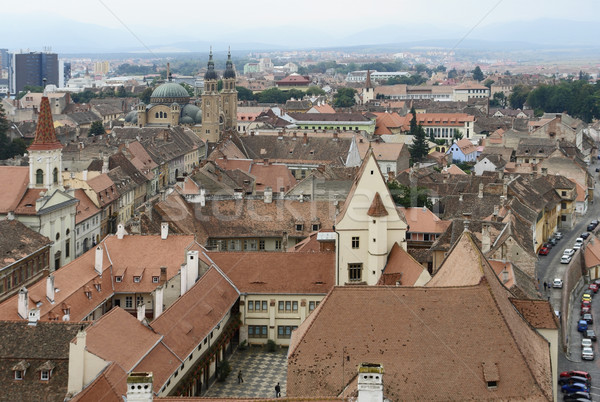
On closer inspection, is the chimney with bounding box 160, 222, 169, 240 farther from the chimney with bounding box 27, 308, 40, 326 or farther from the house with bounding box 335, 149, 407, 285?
the chimney with bounding box 27, 308, 40, 326

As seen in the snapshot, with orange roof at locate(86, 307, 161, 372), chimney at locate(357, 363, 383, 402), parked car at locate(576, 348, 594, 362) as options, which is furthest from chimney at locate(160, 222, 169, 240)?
chimney at locate(357, 363, 383, 402)

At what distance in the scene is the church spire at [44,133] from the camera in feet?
247

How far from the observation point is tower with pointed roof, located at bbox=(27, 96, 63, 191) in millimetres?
75250

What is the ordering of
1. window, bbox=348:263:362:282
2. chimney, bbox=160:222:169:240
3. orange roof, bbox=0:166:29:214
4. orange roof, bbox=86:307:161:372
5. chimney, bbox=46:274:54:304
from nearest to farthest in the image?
orange roof, bbox=86:307:161:372 < chimney, bbox=46:274:54:304 < window, bbox=348:263:362:282 < chimney, bbox=160:222:169:240 < orange roof, bbox=0:166:29:214

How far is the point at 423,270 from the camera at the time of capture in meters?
49.8

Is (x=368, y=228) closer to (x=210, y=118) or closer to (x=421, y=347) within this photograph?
(x=421, y=347)

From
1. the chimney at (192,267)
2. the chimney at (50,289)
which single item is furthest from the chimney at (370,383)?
the chimney at (50,289)

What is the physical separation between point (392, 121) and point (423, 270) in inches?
5047

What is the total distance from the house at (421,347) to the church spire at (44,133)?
153ft

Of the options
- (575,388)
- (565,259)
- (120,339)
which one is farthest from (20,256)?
(565,259)

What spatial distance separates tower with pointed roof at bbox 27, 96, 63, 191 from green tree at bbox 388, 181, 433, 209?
3243 centimetres

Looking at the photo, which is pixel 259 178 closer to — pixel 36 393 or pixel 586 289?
pixel 586 289

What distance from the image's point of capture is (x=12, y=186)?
74.8m

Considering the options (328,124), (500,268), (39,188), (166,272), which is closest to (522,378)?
(500,268)
